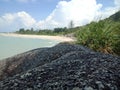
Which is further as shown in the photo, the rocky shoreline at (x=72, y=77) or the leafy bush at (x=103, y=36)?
the leafy bush at (x=103, y=36)

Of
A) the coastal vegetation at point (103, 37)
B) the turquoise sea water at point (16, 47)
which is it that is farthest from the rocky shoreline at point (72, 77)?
the turquoise sea water at point (16, 47)

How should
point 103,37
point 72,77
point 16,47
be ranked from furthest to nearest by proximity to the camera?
point 16,47
point 103,37
point 72,77

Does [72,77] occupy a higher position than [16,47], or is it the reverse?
[72,77]

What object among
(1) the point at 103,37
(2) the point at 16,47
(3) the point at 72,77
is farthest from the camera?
(2) the point at 16,47

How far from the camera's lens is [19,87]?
14.3 ft

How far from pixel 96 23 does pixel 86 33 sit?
670mm

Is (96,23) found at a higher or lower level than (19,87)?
higher

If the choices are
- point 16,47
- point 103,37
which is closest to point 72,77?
point 103,37

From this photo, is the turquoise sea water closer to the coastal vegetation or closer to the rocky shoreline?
the coastal vegetation

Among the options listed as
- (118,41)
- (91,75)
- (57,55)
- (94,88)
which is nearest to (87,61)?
(91,75)

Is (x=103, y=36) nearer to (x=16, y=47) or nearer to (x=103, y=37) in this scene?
(x=103, y=37)

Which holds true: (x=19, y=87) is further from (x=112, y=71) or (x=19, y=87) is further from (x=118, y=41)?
(x=118, y=41)

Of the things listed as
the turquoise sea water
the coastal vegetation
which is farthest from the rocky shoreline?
the turquoise sea water

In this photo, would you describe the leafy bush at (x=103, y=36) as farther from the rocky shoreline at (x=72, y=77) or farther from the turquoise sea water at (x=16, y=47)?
the turquoise sea water at (x=16, y=47)
